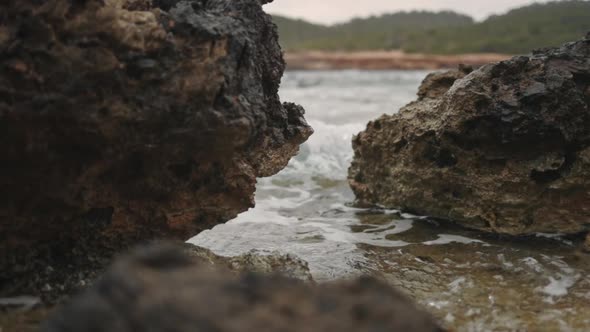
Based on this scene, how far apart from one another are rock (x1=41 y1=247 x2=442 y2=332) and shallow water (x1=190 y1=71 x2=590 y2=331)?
77.5 inches

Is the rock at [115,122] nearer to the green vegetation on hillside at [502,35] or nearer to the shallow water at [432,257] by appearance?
the shallow water at [432,257]

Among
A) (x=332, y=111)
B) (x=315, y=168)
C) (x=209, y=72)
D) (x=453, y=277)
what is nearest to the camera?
(x=209, y=72)

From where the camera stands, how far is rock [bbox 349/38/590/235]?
5031 mm

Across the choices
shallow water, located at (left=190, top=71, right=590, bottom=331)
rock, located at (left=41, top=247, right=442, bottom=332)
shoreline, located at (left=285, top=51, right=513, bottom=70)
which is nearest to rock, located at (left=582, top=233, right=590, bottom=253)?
shallow water, located at (left=190, top=71, right=590, bottom=331)

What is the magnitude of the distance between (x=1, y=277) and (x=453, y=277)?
121 inches

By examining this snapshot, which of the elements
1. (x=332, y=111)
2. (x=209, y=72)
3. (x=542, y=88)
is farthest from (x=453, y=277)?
(x=332, y=111)

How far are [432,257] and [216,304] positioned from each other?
3603 millimetres

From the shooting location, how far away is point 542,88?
5.03 meters

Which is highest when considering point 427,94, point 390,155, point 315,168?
point 427,94

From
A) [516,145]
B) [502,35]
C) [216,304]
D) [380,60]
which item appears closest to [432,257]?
[516,145]

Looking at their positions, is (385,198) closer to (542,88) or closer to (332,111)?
(542,88)

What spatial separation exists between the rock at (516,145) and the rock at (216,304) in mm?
3685

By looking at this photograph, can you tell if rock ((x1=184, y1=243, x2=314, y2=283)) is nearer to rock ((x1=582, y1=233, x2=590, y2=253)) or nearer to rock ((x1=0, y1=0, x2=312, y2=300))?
rock ((x1=0, y1=0, x2=312, y2=300))

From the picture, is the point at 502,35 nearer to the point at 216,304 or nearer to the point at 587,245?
the point at 587,245
